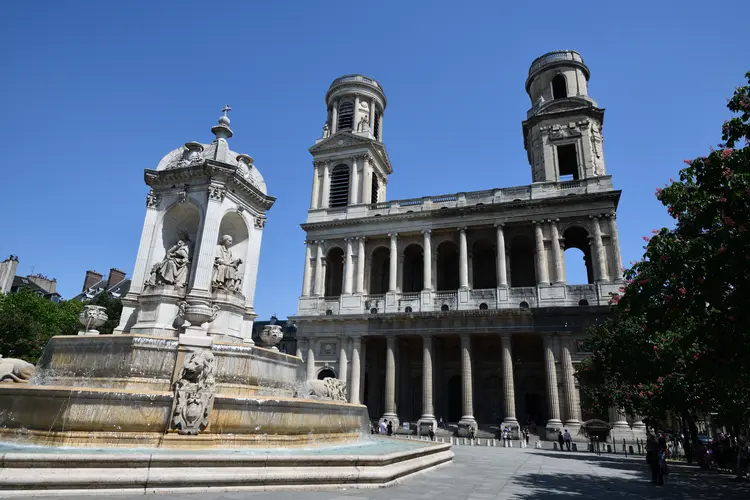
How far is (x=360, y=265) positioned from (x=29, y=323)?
75.0 ft

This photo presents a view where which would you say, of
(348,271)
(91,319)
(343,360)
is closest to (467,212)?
(348,271)

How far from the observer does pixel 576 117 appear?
112 feet

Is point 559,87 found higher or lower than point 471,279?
higher

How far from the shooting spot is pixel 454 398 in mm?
33656

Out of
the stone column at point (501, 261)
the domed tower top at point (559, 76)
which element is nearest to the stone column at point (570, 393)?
the stone column at point (501, 261)

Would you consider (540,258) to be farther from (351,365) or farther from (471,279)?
(351,365)

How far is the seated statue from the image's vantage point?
10.9 meters

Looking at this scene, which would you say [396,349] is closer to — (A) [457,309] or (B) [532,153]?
(A) [457,309]

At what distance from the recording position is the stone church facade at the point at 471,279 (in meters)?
29.0

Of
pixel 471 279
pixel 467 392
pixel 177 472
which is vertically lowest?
pixel 177 472

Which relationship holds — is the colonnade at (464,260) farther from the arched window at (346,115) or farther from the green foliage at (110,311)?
the green foliage at (110,311)

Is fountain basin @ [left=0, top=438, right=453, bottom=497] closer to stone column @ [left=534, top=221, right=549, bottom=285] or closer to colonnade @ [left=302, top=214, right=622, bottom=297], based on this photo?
stone column @ [left=534, top=221, right=549, bottom=285]

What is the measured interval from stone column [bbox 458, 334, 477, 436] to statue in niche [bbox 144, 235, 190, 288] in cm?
2226

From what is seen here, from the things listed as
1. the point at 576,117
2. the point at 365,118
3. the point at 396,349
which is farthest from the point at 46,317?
the point at 576,117
